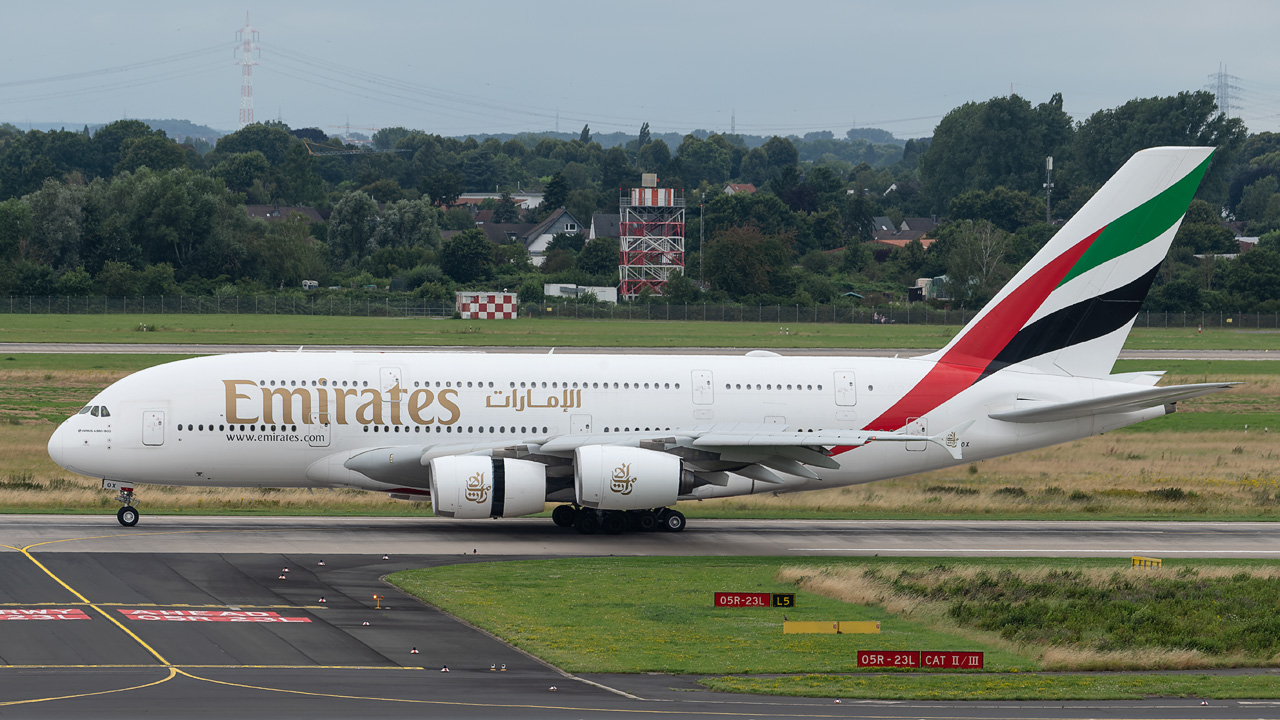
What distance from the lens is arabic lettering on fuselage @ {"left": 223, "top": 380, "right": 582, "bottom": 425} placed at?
35.2 m

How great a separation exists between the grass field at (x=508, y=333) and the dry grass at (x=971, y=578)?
6169 centimetres

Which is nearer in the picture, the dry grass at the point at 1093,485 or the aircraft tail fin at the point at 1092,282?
the aircraft tail fin at the point at 1092,282

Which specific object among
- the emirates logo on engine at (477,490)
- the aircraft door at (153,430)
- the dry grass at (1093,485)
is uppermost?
the aircraft door at (153,430)

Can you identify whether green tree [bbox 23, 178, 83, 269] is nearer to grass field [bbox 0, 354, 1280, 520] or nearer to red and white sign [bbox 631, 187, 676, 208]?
red and white sign [bbox 631, 187, 676, 208]

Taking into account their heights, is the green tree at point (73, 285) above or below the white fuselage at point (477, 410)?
above

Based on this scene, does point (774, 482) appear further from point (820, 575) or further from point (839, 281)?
point (839, 281)

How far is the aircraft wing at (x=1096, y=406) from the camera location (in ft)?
112

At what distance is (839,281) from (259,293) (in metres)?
67.4

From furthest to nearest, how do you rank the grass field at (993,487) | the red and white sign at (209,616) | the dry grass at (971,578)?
the grass field at (993,487) < the red and white sign at (209,616) < the dry grass at (971,578)

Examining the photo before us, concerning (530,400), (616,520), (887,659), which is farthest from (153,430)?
(887,659)

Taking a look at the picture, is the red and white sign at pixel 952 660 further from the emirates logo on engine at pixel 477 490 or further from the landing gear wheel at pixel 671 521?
the landing gear wheel at pixel 671 521

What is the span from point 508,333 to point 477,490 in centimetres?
7172

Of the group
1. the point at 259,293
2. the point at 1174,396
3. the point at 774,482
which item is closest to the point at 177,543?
the point at 774,482

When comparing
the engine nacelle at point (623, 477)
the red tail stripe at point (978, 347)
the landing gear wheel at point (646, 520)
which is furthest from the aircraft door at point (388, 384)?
the red tail stripe at point (978, 347)
